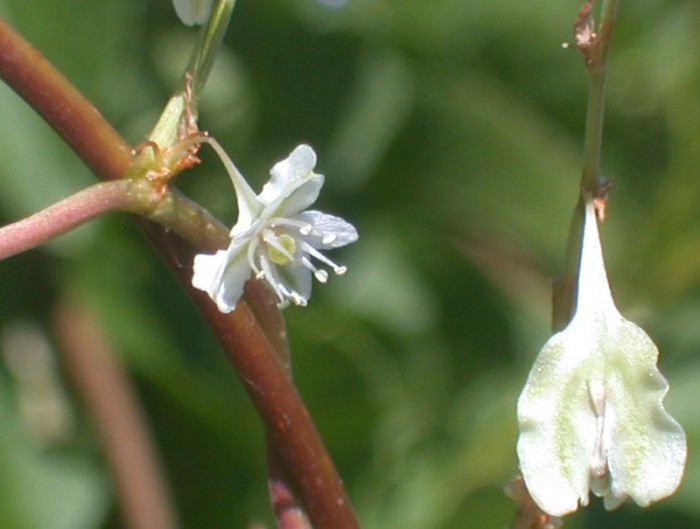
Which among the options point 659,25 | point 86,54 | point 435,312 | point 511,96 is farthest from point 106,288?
point 659,25

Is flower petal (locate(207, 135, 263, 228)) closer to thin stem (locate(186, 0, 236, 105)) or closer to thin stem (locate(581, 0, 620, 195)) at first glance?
thin stem (locate(186, 0, 236, 105))

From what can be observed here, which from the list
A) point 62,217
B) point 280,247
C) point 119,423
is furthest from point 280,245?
point 119,423

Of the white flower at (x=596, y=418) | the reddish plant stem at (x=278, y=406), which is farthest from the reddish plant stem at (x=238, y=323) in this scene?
the white flower at (x=596, y=418)

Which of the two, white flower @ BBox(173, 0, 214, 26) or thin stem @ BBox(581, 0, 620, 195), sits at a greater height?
white flower @ BBox(173, 0, 214, 26)

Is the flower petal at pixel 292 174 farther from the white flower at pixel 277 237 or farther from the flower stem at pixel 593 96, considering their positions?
the flower stem at pixel 593 96

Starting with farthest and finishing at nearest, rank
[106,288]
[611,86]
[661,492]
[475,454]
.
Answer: [611,86], [106,288], [475,454], [661,492]

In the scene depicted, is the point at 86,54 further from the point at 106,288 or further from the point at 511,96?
the point at 511,96

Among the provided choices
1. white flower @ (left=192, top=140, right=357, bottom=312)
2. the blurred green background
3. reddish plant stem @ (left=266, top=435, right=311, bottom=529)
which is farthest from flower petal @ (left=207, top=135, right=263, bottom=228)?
the blurred green background

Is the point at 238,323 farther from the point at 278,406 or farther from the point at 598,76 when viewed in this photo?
the point at 598,76
